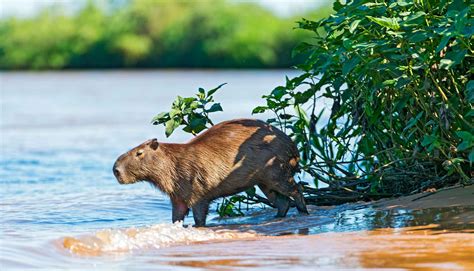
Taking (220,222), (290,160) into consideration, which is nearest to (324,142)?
(290,160)

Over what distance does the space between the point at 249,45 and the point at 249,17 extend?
5037 mm

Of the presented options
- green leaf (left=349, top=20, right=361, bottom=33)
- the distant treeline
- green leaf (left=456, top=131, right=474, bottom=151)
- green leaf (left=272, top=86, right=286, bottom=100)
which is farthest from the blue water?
the distant treeline

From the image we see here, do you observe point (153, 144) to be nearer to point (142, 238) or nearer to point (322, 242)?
point (142, 238)

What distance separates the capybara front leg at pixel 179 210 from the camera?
23.6 ft

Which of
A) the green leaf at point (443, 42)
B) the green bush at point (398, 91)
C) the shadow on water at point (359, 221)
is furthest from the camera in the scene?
the shadow on water at point (359, 221)

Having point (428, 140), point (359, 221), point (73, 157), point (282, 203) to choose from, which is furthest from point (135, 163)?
point (73, 157)

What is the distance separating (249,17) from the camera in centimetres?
5047

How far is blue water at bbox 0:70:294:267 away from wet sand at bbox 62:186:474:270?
2.36ft

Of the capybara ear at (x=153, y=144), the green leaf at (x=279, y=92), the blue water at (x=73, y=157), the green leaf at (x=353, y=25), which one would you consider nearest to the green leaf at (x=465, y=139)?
the green leaf at (x=353, y=25)

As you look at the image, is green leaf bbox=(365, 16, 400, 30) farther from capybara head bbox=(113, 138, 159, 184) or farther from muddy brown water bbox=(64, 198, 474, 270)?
capybara head bbox=(113, 138, 159, 184)

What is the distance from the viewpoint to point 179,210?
7227mm

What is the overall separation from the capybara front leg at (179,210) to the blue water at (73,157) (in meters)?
0.68

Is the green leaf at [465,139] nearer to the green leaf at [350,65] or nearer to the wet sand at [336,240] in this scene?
the wet sand at [336,240]

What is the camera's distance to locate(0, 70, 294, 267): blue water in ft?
25.7
